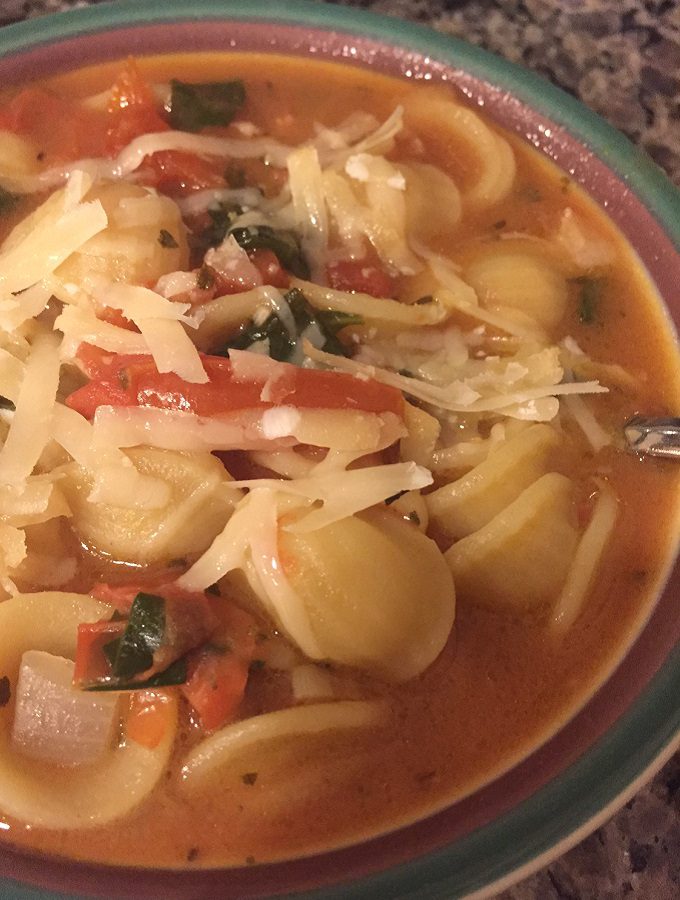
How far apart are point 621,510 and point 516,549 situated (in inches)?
12.1

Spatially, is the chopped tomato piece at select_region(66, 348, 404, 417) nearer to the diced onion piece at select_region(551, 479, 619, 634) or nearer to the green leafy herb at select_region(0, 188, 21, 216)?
the diced onion piece at select_region(551, 479, 619, 634)

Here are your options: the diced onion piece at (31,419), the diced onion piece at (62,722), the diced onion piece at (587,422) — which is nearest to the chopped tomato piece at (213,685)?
the diced onion piece at (62,722)

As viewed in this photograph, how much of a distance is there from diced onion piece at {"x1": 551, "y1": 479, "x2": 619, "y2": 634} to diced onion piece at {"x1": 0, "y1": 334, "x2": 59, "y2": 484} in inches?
48.7

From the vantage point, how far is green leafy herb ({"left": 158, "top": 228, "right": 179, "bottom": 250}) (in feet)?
7.54

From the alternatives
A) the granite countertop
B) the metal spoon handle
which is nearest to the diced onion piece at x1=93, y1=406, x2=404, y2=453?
the metal spoon handle

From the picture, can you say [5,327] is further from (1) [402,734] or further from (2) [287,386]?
(1) [402,734]

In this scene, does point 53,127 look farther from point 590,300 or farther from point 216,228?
point 590,300

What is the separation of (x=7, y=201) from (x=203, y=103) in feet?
2.37

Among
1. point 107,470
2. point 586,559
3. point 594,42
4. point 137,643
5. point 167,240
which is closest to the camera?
point 137,643

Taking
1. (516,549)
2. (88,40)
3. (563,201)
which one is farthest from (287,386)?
(88,40)

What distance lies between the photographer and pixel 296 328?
7.03 ft

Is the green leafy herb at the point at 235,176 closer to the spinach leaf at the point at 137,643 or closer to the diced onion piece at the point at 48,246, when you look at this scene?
the diced onion piece at the point at 48,246

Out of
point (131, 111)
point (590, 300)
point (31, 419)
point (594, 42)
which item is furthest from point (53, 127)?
point (594, 42)

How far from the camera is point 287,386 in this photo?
190cm
